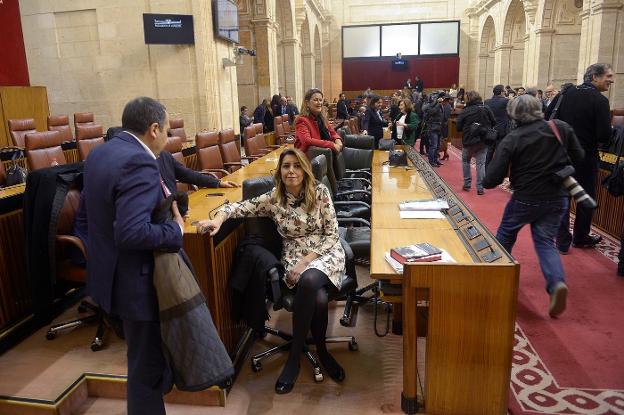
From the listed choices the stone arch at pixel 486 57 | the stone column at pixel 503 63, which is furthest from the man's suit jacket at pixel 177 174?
the stone arch at pixel 486 57

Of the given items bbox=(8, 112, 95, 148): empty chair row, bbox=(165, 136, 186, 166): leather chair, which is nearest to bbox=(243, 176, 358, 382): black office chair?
bbox=(165, 136, 186, 166): leather chair

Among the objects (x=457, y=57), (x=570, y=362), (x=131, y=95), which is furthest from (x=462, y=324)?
(x=457, y=57)

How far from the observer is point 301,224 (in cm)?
279

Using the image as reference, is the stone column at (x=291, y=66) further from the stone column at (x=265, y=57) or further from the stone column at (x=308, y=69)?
the stone column at (x=308, y=69)

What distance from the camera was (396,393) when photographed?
2.52 meters

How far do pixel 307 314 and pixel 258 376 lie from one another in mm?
495

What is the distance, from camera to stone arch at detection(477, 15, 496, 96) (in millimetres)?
21547

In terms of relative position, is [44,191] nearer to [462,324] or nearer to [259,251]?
[259,251]

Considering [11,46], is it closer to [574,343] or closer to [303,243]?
[303,243]

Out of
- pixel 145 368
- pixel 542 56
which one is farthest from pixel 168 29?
pixel 542 56

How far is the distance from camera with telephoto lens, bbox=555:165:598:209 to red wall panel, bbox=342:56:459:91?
21.4 metres

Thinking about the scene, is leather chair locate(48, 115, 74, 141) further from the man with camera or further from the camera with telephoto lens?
the camera with telephoto lens

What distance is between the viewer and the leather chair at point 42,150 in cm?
516

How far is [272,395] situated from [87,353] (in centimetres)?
118
